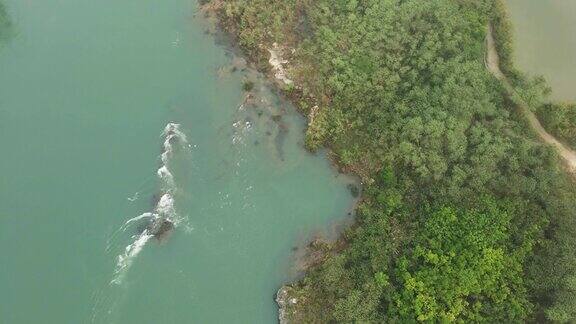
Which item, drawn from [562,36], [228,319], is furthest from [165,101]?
[562,36]

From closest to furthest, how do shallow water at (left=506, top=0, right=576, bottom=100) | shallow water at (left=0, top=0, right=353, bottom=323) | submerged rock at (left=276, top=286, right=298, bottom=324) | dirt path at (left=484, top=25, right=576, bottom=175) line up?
submerged rock at (left=276, top=286, right=298, bottom=324), shallow water at (left=0, top=0, right=353, bottom=323), dirt path at (left=484, top=25, right=576, bottom=175), shallow water at (left=506, top=0, right=576, bottom=100)

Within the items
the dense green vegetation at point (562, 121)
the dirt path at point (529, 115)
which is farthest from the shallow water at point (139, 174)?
the dense green vegetation at point (562, 121)

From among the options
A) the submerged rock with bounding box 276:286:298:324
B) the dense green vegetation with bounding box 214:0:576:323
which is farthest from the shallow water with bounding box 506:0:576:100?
the submerged rock with bounding box 276:286:298:324

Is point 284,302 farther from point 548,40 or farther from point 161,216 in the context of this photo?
point 548,40

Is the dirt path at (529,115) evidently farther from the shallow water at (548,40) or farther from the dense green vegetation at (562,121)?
the shallow water at (548,40)

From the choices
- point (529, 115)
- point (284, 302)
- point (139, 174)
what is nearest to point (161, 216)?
point (139, 174)

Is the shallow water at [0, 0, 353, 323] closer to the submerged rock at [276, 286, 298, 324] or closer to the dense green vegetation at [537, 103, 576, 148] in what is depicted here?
the submerged rock at [276, 286, 298, 324]
